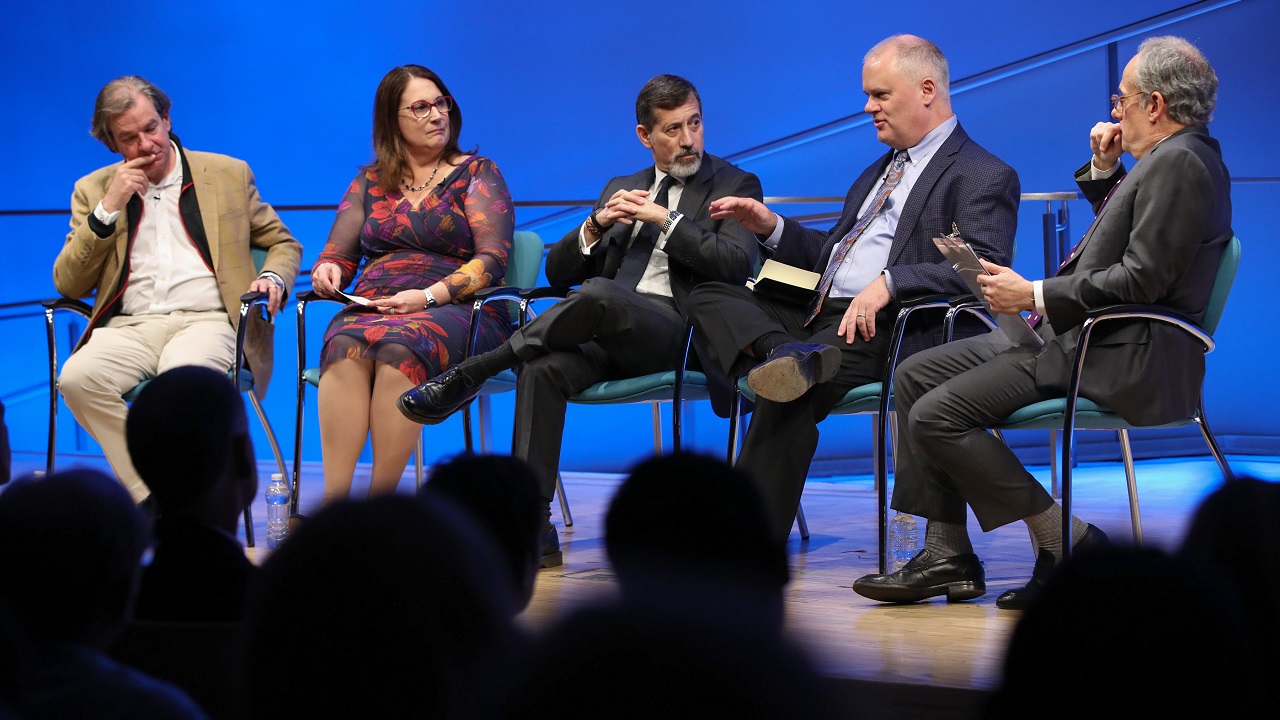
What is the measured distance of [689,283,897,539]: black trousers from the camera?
2588 mm

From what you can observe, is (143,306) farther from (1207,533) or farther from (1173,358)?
(1207,533)

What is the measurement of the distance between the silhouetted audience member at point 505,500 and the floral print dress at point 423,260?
200 cm

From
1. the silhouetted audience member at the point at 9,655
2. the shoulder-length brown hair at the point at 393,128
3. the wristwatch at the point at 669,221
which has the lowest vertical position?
the silhouetted audience member at the point at 9,655

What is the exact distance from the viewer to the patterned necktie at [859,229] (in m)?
2.82

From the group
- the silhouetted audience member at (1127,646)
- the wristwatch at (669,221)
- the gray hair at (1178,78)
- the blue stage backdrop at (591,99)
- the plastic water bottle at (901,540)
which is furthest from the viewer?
the blue stage backdrop at (591,99)

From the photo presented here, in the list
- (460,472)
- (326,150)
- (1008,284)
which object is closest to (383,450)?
(1008,284)

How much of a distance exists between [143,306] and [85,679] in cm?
287

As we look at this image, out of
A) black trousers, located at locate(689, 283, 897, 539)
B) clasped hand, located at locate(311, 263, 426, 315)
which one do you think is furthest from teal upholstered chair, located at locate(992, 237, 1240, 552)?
clasped hand, located at locate(311, 263, 426, 315)

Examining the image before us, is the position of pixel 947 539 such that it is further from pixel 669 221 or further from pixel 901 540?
pixel 669 221

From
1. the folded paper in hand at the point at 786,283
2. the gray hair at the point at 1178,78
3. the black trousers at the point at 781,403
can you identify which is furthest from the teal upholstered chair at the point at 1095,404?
the folded paper in hand at the point at 786,283

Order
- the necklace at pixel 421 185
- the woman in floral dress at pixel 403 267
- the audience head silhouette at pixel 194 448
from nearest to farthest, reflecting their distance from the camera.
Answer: the audience head silhouette at pixel 194 448, the woman in floral dress at pixel 403 267, the necklace at pixel 421 185

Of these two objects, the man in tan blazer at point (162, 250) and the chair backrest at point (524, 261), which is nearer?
the man in tan blazer at point (162, 250)

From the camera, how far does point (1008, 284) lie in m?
2.29

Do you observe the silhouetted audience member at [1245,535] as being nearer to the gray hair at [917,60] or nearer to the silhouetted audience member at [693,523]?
the silhouetted audience member at [693,523]
